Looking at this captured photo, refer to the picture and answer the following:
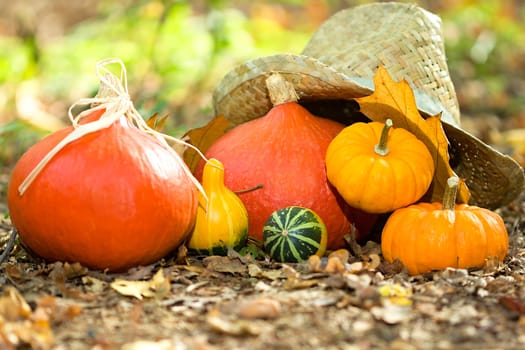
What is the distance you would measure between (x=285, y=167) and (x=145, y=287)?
78cm

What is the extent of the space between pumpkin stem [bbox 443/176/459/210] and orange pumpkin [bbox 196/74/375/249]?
40cm

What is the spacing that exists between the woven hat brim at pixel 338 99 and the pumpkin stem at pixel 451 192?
37cm

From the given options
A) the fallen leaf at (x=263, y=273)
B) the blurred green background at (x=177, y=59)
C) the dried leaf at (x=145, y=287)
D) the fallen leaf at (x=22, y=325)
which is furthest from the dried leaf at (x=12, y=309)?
the blurred green background at (x=177, y=59)

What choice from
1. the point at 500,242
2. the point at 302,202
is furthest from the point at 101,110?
the point at 500,242

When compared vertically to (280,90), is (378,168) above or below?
below

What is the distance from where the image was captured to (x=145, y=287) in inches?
87.0

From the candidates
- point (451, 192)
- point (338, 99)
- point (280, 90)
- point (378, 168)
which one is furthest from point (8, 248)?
point (451, 192)

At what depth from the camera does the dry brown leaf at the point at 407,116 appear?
103 inches

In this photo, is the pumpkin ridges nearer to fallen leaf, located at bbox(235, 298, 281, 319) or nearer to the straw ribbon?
the straw ribbon

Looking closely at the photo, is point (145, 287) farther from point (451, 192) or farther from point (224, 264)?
point (451, 192)

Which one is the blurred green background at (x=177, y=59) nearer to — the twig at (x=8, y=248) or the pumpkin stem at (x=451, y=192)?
the twig at (x=8, y=248)

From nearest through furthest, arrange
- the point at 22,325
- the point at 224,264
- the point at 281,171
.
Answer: the point at 22,325 < the point at 224,264 < the point at 281,171

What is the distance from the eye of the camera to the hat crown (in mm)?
2969

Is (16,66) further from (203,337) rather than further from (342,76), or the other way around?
(203,337)
